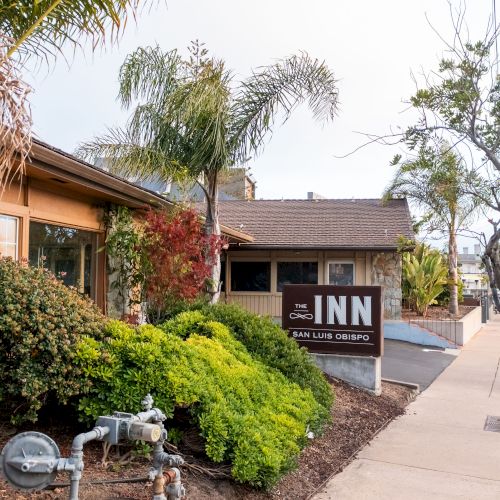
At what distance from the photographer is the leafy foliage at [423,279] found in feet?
70.0

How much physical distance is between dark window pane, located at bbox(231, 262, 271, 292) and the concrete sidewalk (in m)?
10.7

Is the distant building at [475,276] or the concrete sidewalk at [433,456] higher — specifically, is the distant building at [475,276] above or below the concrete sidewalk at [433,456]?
above

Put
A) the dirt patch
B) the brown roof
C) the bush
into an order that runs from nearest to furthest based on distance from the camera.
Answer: the bush → the brown roof → the dirt patch

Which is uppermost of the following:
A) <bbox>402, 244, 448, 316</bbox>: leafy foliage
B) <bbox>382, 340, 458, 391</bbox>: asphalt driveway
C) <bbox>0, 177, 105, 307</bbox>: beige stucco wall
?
<bbox>0, 177, 105, 307</bbox>: beige stucco wall

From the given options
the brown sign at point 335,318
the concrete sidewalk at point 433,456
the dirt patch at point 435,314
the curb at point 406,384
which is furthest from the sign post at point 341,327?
the dirt patch at point 435,314

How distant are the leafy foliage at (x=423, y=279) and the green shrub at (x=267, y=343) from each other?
47.1 ft

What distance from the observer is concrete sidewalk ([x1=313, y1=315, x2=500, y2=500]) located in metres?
5.54

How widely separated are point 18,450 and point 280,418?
3.48m

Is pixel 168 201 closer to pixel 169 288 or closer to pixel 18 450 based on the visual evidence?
pixel 169 288

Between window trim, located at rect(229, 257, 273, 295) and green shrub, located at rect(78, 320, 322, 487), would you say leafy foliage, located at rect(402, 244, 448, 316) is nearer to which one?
window trim, located at rect(229, 257, 273, 295)

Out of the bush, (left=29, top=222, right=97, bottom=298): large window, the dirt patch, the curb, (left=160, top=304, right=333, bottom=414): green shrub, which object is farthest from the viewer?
the dirt patch

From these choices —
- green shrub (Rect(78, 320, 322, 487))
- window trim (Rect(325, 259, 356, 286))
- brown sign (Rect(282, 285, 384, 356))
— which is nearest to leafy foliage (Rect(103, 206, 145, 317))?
brown sign (Rect(282, 285, 384, 356))

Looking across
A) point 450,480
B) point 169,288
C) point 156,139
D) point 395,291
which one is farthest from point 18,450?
point 395,291

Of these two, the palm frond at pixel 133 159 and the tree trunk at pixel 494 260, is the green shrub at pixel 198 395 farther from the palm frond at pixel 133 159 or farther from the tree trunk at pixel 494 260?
the palm frond at pixel 133 159
